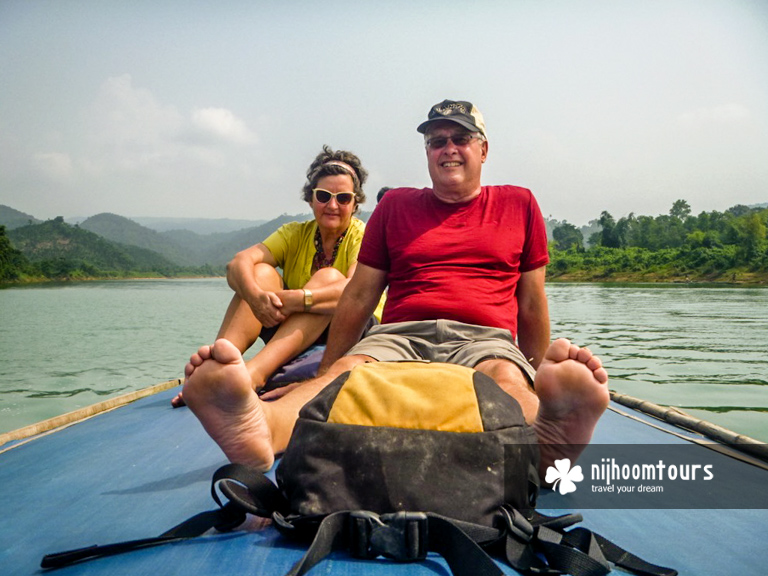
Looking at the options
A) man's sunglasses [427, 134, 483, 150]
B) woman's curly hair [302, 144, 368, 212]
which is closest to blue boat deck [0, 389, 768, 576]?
man's sunglasses [427, 134, 483, 150]

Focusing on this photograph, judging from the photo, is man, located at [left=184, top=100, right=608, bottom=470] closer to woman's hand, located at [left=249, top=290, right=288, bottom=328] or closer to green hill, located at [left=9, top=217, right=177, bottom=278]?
woman's hand, located at [left=249, top=290, right=288, bottom=328]

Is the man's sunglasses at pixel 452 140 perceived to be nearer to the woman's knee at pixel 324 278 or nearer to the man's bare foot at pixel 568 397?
the woman's knee at pixel 324 278

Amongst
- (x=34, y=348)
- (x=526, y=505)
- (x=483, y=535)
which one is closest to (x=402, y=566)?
(x=483, y=535)

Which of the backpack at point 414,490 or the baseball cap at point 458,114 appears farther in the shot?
the baseball cap at point 458,114

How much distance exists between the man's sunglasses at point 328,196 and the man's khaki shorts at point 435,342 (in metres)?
1.12

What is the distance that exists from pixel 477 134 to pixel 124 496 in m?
1.82

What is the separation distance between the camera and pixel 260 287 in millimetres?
2730

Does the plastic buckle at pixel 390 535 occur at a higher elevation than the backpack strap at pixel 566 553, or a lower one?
higher

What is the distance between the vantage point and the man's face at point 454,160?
7.61 feet

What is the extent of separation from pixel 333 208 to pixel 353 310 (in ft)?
2.69

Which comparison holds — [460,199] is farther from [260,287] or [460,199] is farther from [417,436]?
[417,436]

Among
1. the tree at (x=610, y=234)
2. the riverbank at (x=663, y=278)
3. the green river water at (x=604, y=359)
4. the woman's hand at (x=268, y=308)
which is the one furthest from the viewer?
the tree at (x=610, y=234)

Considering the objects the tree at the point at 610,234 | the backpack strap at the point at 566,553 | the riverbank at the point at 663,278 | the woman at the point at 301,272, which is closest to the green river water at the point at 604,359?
the woman at the point at 301,272

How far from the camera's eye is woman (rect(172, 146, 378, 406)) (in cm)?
260
